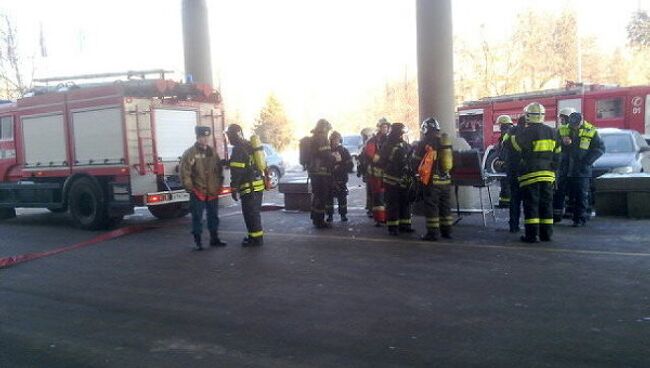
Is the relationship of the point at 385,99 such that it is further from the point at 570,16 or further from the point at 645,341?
the point at 645,341

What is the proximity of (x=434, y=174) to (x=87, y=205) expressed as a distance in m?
7.06

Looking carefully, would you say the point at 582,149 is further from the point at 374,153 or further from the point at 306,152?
the point at 306,152

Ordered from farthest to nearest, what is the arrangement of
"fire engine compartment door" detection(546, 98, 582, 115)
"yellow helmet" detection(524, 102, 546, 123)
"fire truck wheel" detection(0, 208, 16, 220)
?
"fire engine compartment door" detection(546, 98, 582, 115)
"fire truck wheel" detection(0, 208, 16, 220)
"yellow helmet" detection(524, 102, 546, 123)

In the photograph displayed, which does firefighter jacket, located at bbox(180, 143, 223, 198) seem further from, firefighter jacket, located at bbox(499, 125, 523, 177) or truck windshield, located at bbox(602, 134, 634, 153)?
truck windshield, located at bbox(602, 134, 634, 153)

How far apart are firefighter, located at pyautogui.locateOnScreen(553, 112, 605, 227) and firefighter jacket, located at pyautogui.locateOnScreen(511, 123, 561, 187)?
0.93 m

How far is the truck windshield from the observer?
45.4 ft

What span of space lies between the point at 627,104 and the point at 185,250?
618 inches

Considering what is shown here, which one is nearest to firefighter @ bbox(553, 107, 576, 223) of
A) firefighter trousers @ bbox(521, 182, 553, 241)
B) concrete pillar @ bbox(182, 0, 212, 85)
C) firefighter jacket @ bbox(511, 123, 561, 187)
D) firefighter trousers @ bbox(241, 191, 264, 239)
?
firefighter jacket @ bbox(511, 123, 561, 187)

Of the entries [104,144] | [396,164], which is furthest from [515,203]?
[104,144]

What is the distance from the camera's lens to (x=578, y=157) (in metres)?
9.47

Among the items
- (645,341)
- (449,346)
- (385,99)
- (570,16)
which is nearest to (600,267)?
(645,341)

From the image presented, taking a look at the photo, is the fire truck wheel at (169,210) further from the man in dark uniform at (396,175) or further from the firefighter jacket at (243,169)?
the man in dark uniform at (396,175)

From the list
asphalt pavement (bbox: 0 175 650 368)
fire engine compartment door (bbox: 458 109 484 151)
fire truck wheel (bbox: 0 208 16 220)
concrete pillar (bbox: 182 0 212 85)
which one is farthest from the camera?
fire engine compartment door (bbox: 458 109 484 151)

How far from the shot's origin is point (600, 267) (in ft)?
23.1
